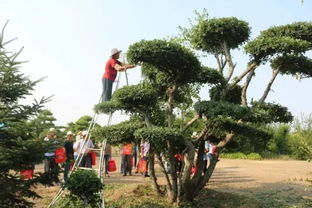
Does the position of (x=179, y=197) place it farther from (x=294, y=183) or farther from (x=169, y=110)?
(x=294, y=183)

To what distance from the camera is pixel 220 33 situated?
9.35m

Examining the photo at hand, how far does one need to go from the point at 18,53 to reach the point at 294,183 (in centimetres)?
1047

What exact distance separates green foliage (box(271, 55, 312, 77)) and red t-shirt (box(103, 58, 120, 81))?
139 inches

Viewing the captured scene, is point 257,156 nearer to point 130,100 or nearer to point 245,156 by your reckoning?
point 245,156

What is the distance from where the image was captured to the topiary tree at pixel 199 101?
779 centimetres

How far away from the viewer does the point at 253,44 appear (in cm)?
898

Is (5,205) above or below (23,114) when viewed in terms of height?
below

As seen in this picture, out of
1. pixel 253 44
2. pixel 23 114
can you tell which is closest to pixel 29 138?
pixel 23 114

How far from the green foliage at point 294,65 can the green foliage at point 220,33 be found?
2.96 ft

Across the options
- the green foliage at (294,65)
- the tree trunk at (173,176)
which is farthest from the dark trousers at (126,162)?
the green foliage at (294,65)

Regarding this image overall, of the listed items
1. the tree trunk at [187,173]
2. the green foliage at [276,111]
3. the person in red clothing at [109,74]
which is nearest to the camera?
the tree trunk at [187,173]

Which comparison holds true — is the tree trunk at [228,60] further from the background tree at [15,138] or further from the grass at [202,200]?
the background tree at [15,138]

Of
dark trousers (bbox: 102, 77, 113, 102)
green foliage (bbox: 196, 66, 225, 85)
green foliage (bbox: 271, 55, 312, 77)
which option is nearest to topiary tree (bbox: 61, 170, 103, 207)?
dark trousers (bbox: 102, 77, 113, 102)

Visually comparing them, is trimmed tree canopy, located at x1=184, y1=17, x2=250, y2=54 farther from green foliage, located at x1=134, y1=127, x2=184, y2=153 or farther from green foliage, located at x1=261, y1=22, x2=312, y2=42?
green foliage, located at x1=134, y1=127, x2=184, y2=153
